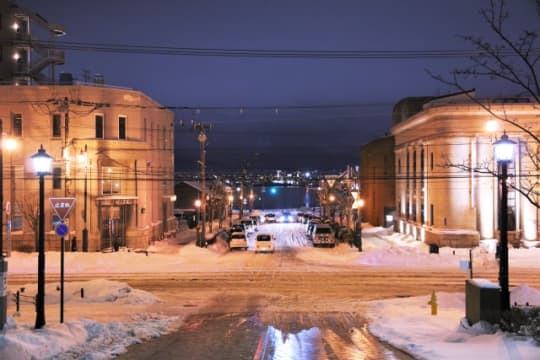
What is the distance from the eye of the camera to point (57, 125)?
133ft

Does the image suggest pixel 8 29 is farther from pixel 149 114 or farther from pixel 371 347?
pixel 371 347

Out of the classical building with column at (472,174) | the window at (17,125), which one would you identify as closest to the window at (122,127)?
the window at (17,125)

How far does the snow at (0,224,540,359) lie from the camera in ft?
36.7

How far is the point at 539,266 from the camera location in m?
34.7

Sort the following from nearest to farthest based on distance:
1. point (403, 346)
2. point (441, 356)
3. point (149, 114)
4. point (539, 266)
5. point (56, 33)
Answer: point (441, 356) < point (403, 346) < point (539, 266) < point (149, 114) < point (56, 33)

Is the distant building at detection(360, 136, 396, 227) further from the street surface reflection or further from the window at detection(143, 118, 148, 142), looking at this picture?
the street surface reflection

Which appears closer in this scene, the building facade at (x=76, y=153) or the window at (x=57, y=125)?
the building facade at (x=76, y=153)

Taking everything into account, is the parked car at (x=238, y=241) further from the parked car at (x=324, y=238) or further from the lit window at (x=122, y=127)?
the lit window at (x=122, y=127)

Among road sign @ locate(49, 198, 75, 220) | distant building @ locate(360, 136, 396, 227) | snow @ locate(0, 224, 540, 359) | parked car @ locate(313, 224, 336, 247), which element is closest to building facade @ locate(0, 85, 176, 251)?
snow @ locate(0, 224, 540, 359)

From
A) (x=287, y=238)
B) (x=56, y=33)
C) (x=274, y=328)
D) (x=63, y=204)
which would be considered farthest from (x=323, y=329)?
(x=56, y=33)

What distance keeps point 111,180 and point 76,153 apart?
332 cm

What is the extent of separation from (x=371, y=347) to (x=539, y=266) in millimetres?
25582

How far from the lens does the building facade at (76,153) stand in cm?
4000

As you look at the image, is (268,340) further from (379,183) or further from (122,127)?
(379,183)
